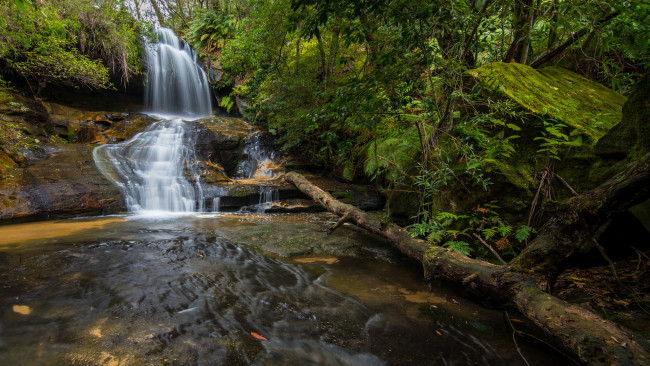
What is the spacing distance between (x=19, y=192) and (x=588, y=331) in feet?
29.2

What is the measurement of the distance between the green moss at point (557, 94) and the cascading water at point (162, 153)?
7226 mm

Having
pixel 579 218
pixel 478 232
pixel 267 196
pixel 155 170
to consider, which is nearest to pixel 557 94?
pixel 478 232

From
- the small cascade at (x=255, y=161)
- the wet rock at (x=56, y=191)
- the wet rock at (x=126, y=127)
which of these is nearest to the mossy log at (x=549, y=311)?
the wet rock at (x=56, y=191)

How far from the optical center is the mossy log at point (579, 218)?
63.6 inches

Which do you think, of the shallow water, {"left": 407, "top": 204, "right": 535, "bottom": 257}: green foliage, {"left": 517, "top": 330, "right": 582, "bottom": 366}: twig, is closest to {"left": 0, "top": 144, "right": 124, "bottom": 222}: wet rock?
the shallow water

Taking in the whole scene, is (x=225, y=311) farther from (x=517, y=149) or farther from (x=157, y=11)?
(x=157, y=11)

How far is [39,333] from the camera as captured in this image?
1.86 metres

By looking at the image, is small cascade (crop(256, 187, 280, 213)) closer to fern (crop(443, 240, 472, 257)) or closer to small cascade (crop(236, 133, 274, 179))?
small cascade (crop(236, 133, 274, 179))

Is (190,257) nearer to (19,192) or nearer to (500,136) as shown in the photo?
(500,136)

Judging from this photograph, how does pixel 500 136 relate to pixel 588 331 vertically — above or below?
above

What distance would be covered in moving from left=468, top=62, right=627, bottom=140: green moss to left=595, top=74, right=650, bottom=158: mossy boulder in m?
0.26

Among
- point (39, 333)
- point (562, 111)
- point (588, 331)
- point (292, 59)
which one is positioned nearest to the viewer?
point (588, 331)

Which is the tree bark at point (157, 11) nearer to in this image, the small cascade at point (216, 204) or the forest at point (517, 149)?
the forest at point (517, 149)

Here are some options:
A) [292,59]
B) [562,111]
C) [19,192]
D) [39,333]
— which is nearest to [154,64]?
[292,59]
